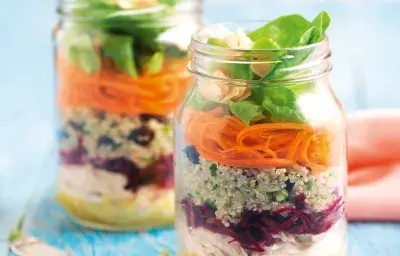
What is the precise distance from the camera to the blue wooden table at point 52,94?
4.82ft

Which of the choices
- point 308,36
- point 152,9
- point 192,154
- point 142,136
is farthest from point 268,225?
point 152,9

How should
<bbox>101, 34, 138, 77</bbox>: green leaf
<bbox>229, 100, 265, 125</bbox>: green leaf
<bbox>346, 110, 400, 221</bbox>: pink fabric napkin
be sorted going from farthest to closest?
<bbox>346, 110, 400, 221</bbox>: pink fabric napkin → <bbox>101, 34, 138, 77</bbox>: green leaf → <bbox>229, 100, 265, 125</bbox>: green leaf

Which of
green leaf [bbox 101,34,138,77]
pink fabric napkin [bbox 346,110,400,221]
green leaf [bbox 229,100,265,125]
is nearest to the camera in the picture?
green leaf [bbox 229,100,265,125]

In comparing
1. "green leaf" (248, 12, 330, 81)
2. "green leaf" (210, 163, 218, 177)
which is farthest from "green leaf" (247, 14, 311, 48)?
"green leaf" (210, 163, 218, 177)

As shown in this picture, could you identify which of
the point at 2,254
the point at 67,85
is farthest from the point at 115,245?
the point at 67,85

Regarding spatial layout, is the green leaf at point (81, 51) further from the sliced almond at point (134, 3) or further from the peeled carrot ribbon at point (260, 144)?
the peeled carrot ribbon at point (260, 144)

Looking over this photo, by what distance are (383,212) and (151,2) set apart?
570mm

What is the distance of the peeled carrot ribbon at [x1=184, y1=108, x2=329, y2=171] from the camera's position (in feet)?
3.61

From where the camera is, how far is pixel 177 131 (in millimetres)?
1246

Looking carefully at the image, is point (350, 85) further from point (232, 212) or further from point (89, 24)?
point (232, 212)

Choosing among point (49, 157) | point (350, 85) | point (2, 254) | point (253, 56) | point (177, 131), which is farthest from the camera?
point (350, 85)

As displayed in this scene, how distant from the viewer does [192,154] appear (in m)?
1.18

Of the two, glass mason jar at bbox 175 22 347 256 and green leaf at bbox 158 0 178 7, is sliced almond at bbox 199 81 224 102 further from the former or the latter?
green leaf at bbox 158 0 178 7

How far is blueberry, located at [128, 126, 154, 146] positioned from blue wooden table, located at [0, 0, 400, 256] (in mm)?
175
